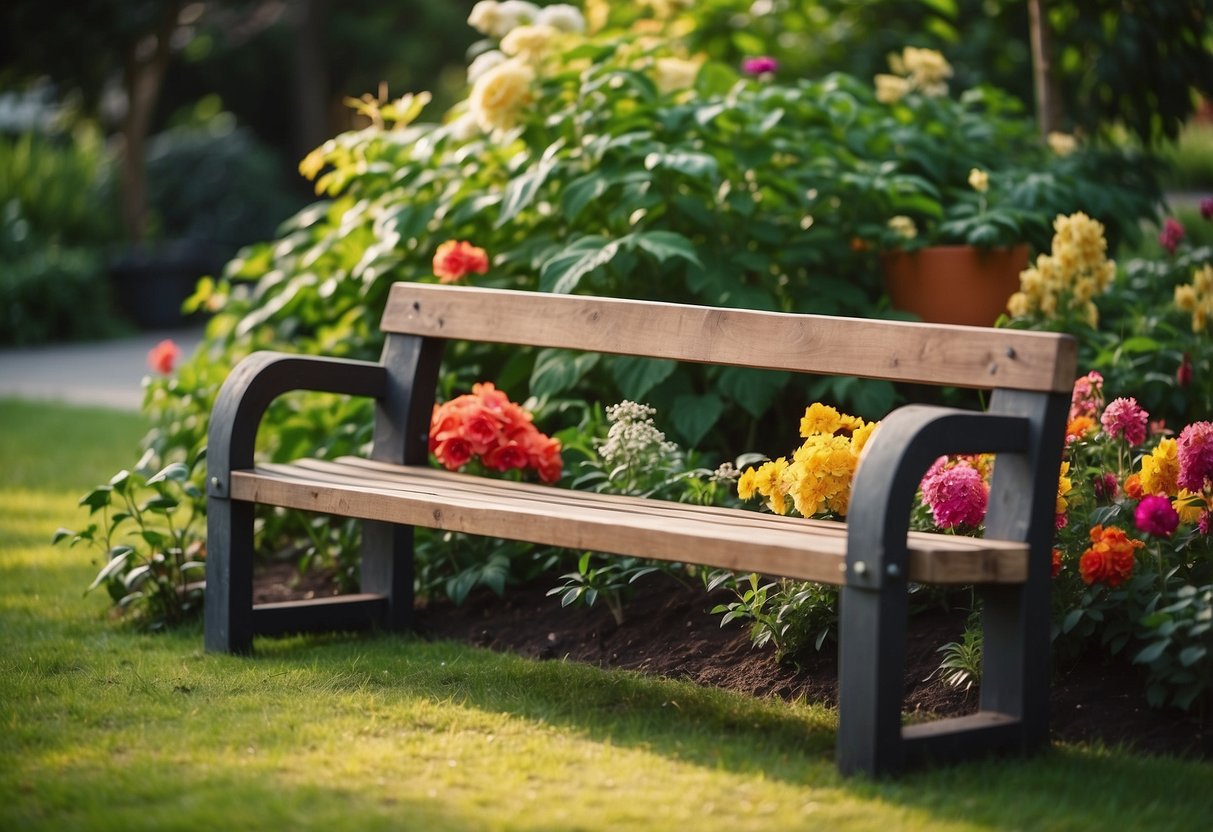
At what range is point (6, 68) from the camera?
14617 millimetres

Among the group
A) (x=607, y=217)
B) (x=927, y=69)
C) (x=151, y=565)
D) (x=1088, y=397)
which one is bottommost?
(x=151, y=565)

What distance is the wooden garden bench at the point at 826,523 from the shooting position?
273cm

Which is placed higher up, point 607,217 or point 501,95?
point 501,95

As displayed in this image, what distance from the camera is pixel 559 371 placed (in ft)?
14.5

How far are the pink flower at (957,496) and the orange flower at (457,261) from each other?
185cm

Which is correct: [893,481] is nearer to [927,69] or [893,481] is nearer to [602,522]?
[602,522]

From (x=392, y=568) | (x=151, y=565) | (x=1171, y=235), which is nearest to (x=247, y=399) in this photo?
(x=392, y=568)

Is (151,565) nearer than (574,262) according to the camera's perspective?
Yes

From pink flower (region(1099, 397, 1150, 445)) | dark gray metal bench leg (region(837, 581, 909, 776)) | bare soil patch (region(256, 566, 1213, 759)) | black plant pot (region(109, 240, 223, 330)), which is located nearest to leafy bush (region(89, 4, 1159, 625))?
bare soil patch (region(256, 566, 1213, 759))

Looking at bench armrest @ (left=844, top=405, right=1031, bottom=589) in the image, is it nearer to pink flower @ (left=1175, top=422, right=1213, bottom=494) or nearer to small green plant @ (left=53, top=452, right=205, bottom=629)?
pink flower @ (left=1175, top=422, right=1213, bottom=494)

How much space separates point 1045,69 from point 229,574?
13.2ft

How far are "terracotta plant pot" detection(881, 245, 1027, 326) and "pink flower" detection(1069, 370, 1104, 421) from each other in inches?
42.2

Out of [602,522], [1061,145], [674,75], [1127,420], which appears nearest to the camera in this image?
[602,522]

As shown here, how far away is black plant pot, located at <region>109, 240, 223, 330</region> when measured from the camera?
1409cm
